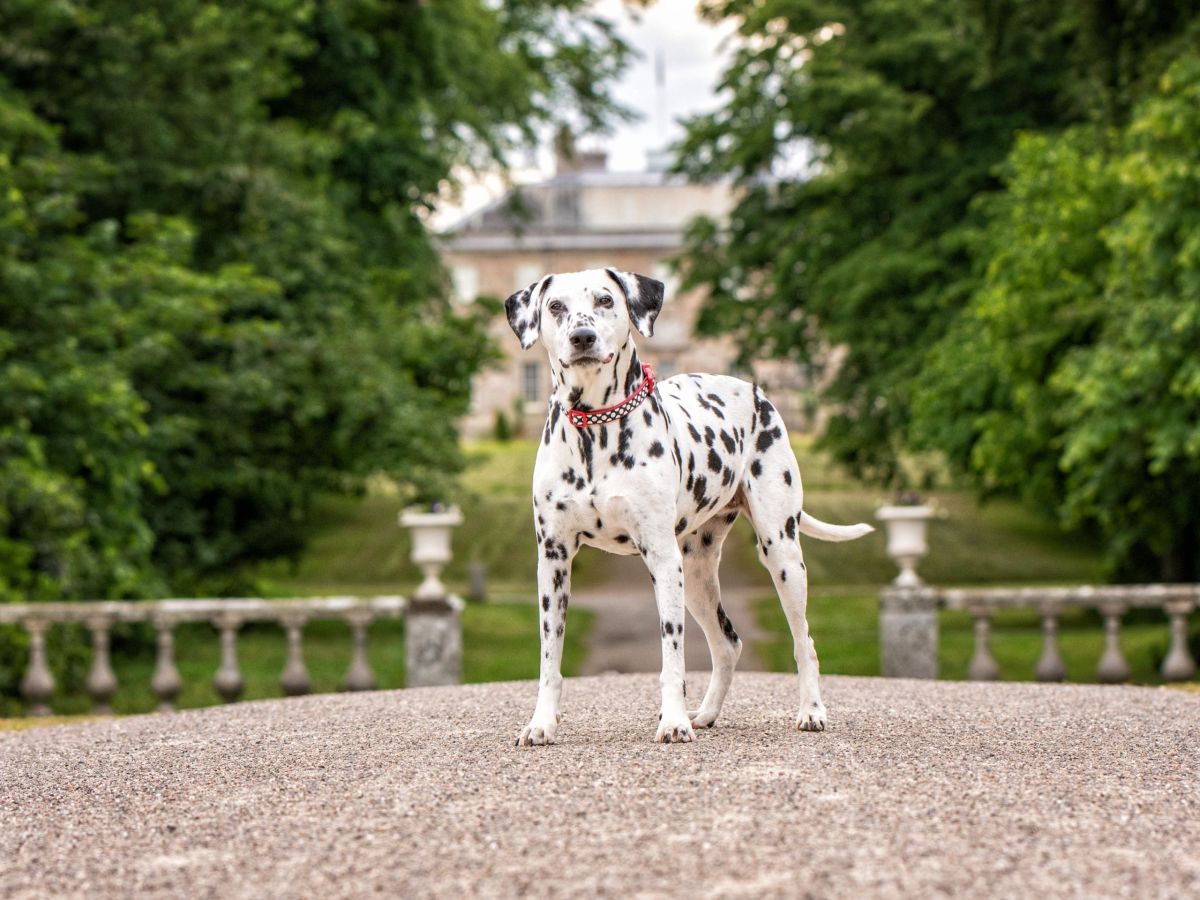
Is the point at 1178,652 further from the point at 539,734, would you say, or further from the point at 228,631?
the point at 539,734

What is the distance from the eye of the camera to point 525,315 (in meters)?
6.23

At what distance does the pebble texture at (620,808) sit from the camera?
14.1 feet

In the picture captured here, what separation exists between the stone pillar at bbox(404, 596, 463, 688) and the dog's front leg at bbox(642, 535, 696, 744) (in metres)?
9.25

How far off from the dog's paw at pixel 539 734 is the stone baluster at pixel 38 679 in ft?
29.6

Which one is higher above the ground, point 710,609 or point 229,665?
point 710,609

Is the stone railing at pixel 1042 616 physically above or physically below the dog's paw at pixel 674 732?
below

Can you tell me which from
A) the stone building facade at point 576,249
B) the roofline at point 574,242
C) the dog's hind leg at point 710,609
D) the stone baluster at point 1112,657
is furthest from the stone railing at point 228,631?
the roofline at point 574,242

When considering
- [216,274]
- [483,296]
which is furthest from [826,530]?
[483,296]

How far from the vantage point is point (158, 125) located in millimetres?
18438

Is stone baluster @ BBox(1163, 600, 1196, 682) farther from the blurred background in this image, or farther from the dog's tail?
the dog's tail

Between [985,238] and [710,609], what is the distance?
16434 millimetres

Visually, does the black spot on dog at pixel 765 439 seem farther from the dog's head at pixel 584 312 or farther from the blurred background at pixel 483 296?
the blurred background at pixel 483 296

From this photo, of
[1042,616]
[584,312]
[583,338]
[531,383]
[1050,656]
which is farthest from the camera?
[531,383]

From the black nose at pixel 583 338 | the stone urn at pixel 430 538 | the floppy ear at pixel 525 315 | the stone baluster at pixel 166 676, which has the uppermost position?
the floppy ear at pixel 525 315
